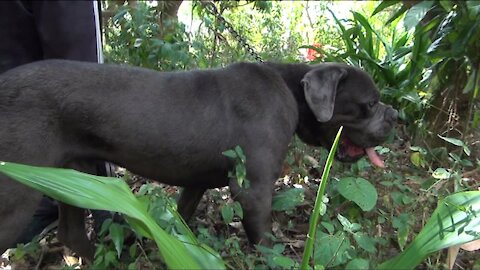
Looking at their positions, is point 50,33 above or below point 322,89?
above

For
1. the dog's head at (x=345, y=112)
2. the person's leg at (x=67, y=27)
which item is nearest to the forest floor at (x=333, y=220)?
the dog's head at (x=345, y=112)

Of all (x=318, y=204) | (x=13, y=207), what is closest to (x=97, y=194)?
(x=318, y=204)

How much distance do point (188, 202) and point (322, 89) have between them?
1.02 m

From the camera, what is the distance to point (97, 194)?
1.86 m

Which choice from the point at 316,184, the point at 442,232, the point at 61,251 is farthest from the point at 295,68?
the point at 61,251

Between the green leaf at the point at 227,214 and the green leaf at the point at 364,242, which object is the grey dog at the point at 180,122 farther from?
the green leaf at the point at 364,242

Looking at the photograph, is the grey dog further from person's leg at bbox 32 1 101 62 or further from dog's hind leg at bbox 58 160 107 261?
person's leg at bbox 32 1 101 62

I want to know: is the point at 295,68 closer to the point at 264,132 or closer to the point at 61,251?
the point at 264,132

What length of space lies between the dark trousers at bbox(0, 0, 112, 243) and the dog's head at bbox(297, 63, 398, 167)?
1.21 metres

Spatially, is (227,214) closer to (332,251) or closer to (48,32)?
(332,251)

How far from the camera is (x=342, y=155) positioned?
3.67m

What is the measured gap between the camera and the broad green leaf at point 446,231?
2182 mm

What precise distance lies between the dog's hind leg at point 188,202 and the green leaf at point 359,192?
904mm

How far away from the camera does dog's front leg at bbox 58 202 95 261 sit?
338cm
